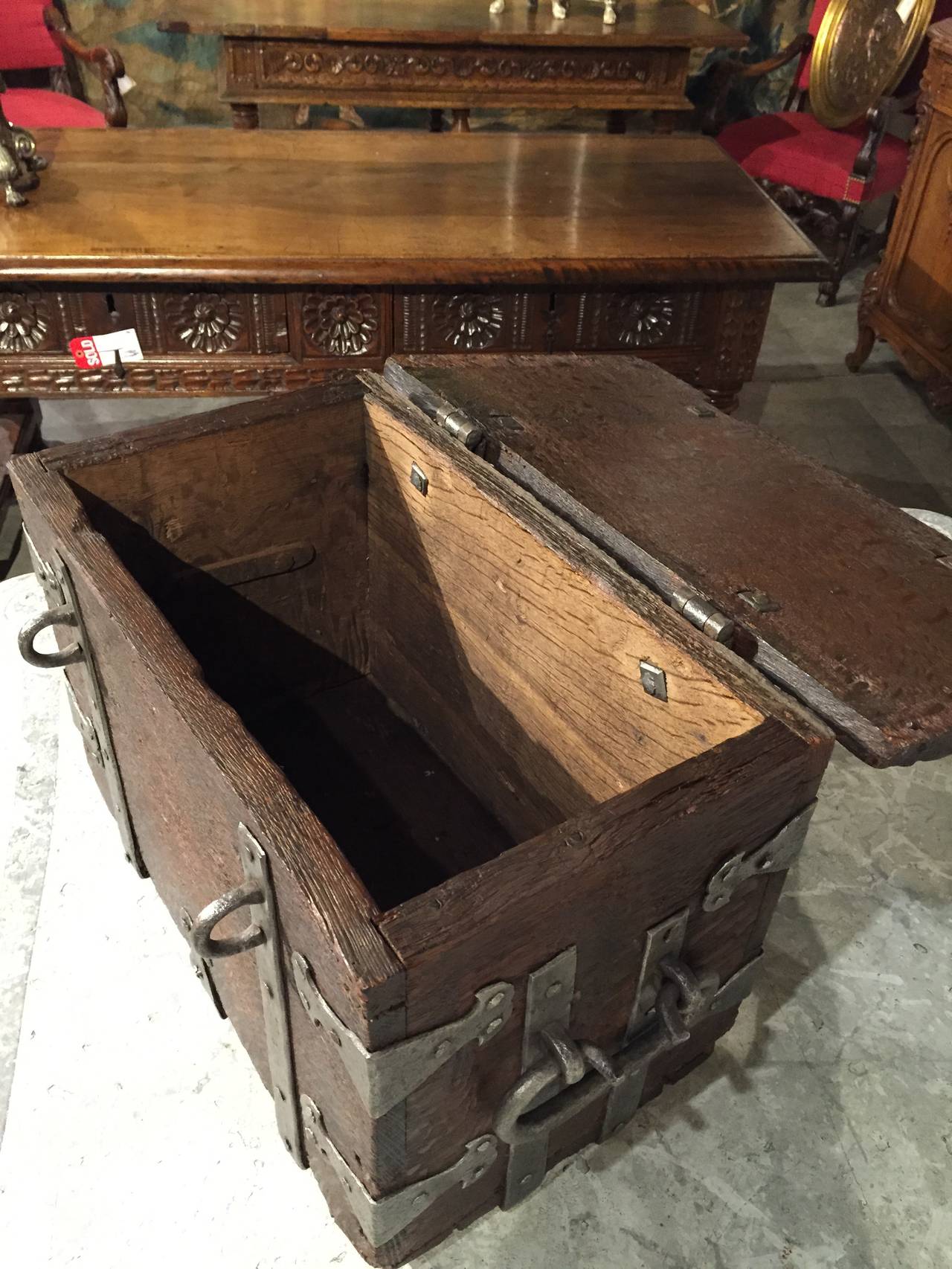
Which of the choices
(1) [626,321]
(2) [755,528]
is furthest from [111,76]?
(2) [755,528]

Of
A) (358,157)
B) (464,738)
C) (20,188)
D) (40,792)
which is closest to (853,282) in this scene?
(358,157)

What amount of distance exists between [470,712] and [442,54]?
9.09ft

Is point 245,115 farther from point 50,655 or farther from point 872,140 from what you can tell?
point 50,655

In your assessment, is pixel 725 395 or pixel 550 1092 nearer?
pixel 550 1092

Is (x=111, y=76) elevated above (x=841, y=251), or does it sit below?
above

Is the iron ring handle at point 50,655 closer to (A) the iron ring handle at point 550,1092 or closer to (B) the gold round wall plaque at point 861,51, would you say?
(A) the iron ring handle at point 550,1092

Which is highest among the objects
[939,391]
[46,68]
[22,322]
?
[22,322]

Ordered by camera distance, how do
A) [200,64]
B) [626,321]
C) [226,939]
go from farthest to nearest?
1. [200,64]
2. [626,321]
3. [226,939]

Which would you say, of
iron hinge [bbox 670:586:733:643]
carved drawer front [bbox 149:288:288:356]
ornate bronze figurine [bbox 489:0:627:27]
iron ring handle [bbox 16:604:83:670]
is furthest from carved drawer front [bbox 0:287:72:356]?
ornate bronze figurine [bbox 489:0:627:27]

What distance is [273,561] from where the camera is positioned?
1.39 metres

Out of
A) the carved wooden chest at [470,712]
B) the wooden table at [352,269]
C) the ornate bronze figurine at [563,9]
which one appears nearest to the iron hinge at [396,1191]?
the carved wooden chest at [470,712]

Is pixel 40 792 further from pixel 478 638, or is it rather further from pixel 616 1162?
pixel 616 1162

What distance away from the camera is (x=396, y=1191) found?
846mm

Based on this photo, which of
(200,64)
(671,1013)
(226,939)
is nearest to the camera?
(226,939)
